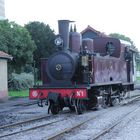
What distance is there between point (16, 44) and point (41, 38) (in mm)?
18479

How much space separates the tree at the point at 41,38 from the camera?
5984cm

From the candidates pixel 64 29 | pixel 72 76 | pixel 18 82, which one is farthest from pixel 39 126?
pixel 18 82

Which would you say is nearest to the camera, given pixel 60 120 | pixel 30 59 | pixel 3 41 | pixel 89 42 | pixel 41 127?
pixel 41 127

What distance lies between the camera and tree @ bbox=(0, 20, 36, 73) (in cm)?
4212

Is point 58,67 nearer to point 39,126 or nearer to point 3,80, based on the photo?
point 39,126

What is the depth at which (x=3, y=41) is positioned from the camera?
134 feet

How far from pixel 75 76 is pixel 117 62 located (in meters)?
3.79

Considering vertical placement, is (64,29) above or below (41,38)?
below

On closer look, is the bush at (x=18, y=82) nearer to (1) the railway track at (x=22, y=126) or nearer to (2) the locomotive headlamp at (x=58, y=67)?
(2) the locomotive headlamp at (x=58, y=67)

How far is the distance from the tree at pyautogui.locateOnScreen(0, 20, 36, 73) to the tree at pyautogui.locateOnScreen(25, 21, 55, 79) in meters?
10.6

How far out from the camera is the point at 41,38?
61.7 m

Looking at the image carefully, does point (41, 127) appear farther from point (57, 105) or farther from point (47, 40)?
point (47, 40)

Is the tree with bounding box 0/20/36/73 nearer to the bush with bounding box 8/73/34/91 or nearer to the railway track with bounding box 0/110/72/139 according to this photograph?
the bush with bounding box 8/73/34/91

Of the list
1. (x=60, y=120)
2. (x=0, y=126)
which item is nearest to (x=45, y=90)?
(x=60, y=120)
